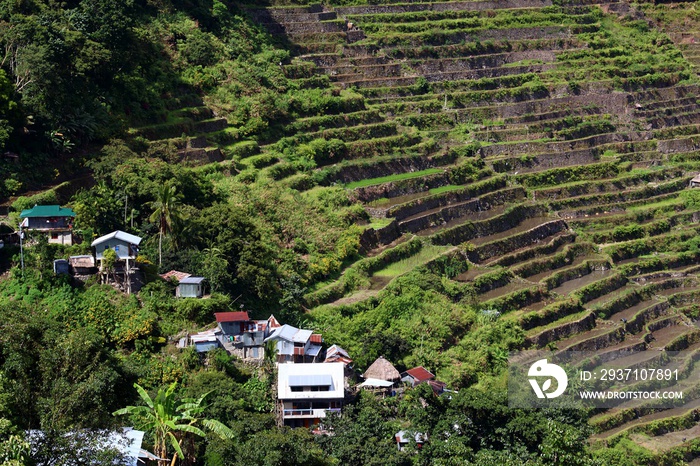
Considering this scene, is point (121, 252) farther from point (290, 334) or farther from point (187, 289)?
point (290, 334)

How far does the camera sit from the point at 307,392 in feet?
97.5

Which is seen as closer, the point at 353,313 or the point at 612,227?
the point at 353,313

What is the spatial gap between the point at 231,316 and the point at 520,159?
17.4 metres

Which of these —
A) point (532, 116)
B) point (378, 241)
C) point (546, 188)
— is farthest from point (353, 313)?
point (532, 116)

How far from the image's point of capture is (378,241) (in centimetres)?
3719

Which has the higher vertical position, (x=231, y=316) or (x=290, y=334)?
(x=231, y=316)

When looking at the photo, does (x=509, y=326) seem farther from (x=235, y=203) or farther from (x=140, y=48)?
(x=140, y=48)

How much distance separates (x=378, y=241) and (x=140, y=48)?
8.74 metres

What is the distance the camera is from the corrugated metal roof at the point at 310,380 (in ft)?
97.6

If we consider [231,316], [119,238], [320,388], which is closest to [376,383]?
[320,388]

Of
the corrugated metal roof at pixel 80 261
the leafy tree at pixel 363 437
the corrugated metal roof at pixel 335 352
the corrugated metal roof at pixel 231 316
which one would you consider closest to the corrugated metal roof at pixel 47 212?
the corrugated metal roof at pixel 80 261

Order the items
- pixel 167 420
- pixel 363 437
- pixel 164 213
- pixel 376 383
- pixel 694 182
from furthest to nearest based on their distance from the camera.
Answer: pixel 694 182 → pixel 164 213 → pixel 376 383 → pixel 363 437 → pixel 167 420

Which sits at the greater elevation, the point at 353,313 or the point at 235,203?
the point at 235,203

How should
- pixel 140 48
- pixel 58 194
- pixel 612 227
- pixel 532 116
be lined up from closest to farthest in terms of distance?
pixel 58 194, pixel 140 48, pixel 612 227, pixel 532 116
